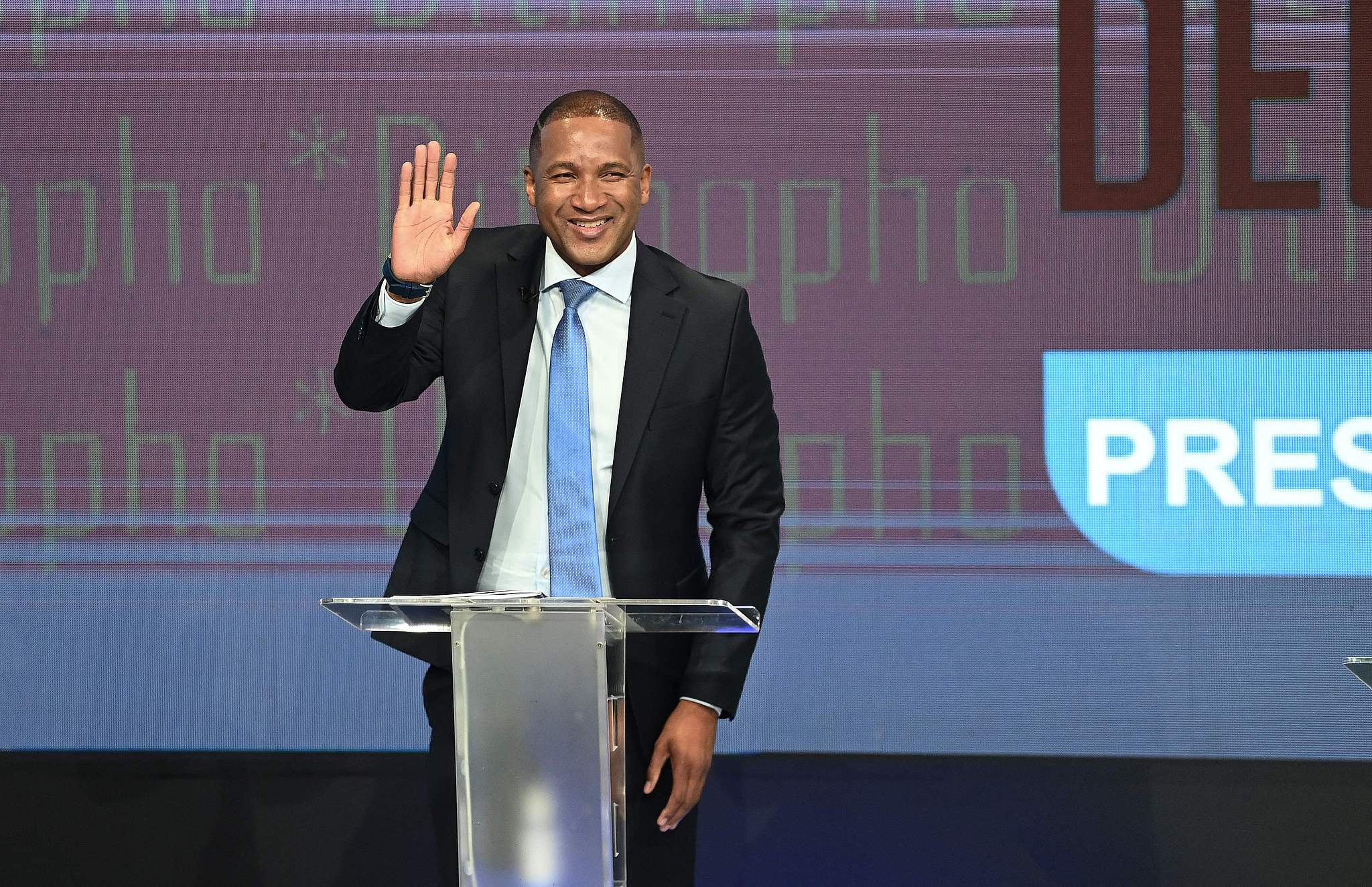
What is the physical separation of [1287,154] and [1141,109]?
1.23 ft

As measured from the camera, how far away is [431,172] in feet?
6.55

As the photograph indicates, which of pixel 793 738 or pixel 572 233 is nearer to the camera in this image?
pixel 572 233

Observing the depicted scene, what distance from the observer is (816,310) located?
358 centimetres

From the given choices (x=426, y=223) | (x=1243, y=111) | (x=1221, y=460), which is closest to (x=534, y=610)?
(x=426, y=223)

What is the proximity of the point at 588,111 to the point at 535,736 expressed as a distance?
36.1 inches

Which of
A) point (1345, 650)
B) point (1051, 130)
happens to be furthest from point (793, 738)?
point (1051, 130)

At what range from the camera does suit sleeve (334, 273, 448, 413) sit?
1925 millimetres

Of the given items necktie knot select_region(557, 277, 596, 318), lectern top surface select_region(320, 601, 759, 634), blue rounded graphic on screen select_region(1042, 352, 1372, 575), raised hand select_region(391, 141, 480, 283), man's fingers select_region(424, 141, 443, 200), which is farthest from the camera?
blue rounded graphic on screen select_region(1042, 352, 1372, 575)

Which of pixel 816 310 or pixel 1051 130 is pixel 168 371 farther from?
pixel 1051 130

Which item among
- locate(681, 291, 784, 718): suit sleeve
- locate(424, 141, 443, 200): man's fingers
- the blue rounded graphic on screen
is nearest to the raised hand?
locate(424, 141, 443, 200): man's fingers

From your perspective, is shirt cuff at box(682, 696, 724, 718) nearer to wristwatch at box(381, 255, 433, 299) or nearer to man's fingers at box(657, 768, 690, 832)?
man's fingers at box(657, 768, 690, 832)

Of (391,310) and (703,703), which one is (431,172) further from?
(703,703)

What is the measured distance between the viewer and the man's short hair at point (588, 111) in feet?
6.63

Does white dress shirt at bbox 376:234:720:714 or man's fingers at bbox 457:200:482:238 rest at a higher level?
man's fingers at bbox 457:200:482:238
